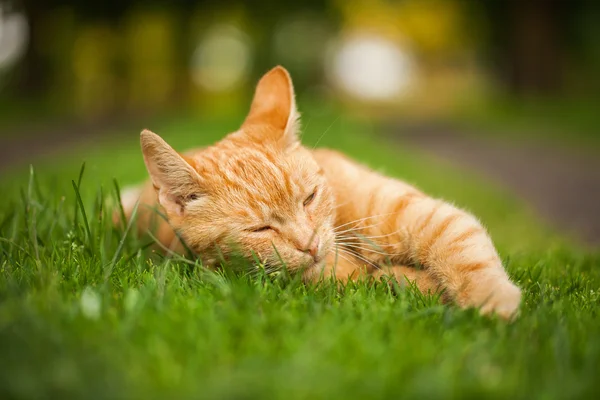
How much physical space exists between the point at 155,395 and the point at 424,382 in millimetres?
647

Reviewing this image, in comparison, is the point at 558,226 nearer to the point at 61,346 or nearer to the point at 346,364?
the point at 346,364

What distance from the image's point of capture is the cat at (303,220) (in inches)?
86.0

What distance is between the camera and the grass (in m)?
1.29

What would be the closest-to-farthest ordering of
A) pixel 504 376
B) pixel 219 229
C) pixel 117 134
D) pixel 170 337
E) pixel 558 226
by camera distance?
1. pixel 504 376
2. pixel 170 337
3. pixel 219 229
4. pixel 558 226
5. pixel 117 134

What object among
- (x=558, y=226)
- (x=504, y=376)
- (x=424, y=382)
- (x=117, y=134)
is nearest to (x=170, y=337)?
(x=424, y=382)

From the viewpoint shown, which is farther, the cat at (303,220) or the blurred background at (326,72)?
the blurred background at (326,72)

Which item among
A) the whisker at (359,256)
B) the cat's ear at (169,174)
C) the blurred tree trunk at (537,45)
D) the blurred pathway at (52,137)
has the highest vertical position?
the blurred tree trunk at (537,45)

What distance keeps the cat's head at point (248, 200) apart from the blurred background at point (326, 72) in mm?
4841

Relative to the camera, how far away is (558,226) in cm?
552

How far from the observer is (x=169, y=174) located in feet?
7.63

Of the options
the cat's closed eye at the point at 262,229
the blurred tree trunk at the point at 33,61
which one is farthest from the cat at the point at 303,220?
the blurred tree trunk at the point at 33,61

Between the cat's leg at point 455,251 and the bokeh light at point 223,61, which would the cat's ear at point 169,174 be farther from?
the bokeh light at point 223,61

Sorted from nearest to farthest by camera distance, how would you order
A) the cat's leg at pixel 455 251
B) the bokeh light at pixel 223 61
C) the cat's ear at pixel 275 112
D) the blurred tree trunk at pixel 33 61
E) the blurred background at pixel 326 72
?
the cat's leg at pixel 455 251 → the cat's ear at pixel 275 112 → the blurred background at pixel 326 72 → the blurred tree trunk at pixel 33 61 → the bokeh light at pixel 223 61

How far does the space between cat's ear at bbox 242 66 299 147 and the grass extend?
30.9 inches
